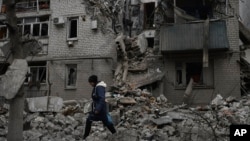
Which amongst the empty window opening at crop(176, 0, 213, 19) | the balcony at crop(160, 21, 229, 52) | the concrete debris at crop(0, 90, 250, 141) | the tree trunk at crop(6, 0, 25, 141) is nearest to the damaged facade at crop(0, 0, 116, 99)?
the concrete debris at crop(0, 90, 250, 141)

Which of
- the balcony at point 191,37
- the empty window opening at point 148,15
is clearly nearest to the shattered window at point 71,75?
the empty window opening at point 148,15

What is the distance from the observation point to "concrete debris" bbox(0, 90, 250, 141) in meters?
10.7

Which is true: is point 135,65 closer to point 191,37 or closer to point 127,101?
point 191,37

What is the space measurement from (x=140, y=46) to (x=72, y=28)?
486cm

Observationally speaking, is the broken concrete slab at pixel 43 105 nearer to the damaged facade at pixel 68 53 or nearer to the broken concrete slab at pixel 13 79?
the damaged facade at pixel 68 53

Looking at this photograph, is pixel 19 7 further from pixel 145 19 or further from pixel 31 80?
pixel 145 19

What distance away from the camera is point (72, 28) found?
22.8 metres

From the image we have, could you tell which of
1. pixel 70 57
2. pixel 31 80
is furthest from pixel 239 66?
pixel 31 80

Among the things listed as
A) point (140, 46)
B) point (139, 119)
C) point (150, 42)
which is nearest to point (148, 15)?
point (150, 42)

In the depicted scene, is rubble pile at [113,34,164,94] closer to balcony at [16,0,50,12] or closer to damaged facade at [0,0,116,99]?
damaged facade at [0,0,116,99]

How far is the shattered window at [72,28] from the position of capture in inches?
892

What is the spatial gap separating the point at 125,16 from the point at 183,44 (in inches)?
255

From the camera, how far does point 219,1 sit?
19297 mm

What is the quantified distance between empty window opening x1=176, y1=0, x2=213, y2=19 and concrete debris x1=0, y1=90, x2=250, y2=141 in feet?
17.8
